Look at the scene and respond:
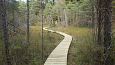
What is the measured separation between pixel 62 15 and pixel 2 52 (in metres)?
40.2

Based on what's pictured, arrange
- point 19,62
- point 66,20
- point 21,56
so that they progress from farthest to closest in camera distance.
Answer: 1. point 66,20
2. point 21,56
3. point 19,62

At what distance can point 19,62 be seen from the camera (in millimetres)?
10133

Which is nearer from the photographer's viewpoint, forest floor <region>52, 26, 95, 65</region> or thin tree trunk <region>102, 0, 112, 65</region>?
thin tree trunk <region>102, 0, 112, 65</region>

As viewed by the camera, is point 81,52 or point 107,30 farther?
point 81,52

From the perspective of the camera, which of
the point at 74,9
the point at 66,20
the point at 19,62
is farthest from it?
the point at 66,20

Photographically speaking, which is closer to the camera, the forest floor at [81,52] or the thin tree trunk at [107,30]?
the thin tree trunk at [107,30]

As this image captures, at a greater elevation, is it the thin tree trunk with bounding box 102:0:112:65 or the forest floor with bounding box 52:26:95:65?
the thin tree trunk with bounding box 102:0:112:65

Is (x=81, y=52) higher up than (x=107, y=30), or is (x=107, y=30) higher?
(x=107, y=30)

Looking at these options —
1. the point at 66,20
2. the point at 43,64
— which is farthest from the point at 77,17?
the point at 43,64

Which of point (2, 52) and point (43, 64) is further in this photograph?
point (43, 64)

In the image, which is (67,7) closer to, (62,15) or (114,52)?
(62,15)

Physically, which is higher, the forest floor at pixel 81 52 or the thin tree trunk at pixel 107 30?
the thin tree trunk at pixel 107 30

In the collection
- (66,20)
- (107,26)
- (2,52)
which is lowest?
(66,20)

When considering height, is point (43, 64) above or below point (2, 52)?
below
